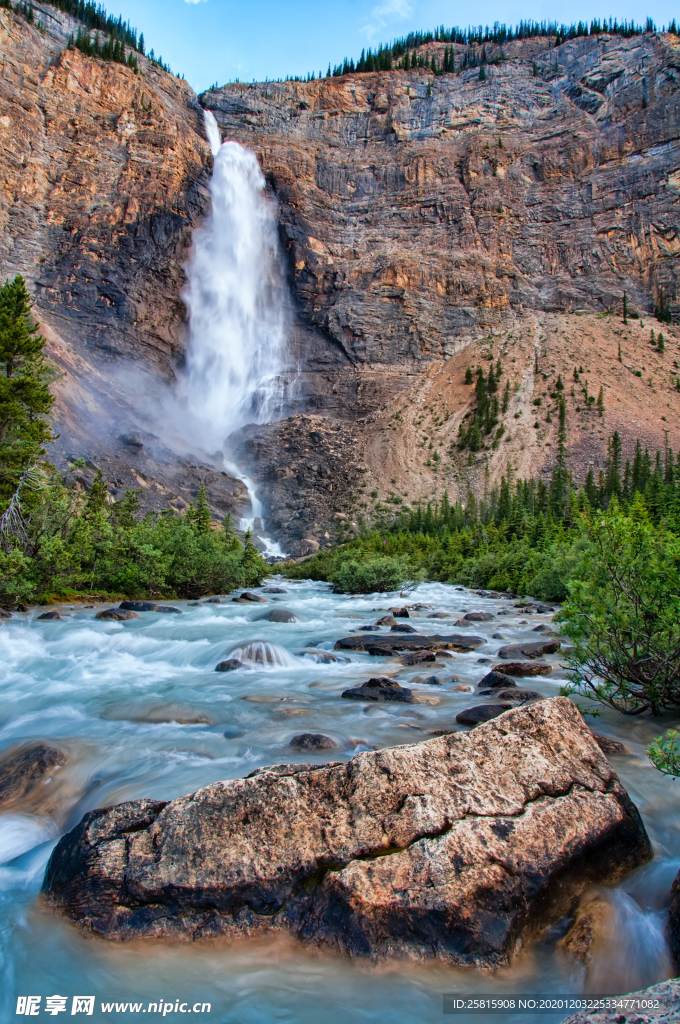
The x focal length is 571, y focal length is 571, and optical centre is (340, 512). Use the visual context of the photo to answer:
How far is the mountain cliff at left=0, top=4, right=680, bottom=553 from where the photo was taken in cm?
5803

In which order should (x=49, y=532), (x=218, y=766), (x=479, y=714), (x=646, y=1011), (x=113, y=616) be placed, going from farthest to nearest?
(x=49, y=532), (x=113, y=616), (x=479, y=714), (x=218, y=766), (x=646, y=1011)

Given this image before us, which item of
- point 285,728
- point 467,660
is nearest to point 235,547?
point 467,660

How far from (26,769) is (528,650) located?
9.15 meters

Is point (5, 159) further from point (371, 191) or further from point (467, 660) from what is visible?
point (467, 660)

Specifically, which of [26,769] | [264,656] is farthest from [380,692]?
[26,769]

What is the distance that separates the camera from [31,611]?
1584cm

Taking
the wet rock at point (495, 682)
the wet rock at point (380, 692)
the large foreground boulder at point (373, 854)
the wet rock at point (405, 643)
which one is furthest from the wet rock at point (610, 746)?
the wet rock at point (405, 643)

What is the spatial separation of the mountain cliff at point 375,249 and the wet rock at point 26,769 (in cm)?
4138

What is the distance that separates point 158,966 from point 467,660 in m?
8.87

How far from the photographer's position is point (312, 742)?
6.45m

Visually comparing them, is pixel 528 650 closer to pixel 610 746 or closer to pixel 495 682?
pixel 495 682

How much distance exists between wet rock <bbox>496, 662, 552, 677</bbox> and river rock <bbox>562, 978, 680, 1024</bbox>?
742 cm

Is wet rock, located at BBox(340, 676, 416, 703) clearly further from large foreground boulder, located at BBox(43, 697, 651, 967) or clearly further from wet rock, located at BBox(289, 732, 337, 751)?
large foreground boulder, located at BBox(43, 697, 651, 967)

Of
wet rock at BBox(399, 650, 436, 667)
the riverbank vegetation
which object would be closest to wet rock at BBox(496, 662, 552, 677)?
wet rock at BBox(399, 650, 436, 667)
